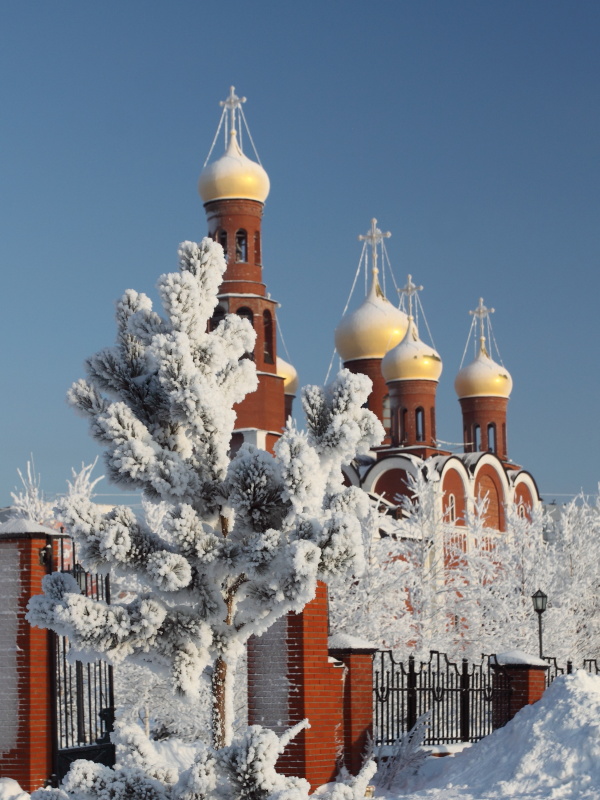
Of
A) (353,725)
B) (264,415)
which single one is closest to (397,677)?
(353,725)

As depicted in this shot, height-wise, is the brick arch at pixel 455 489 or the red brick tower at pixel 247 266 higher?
the red brick tower at pixel 247 266

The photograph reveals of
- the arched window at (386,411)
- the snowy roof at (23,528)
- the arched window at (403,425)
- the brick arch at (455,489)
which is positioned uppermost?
the arched window at (386,411)

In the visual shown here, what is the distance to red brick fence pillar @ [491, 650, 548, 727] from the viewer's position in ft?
42.4

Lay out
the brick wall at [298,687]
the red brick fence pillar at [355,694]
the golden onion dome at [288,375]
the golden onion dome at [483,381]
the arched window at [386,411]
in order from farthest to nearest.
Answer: the golden onion dome at [483,381] < the arched window at [386,411] < the golden onion dome at [288,375] < the red brick fence pillar at [355,694] < the brick wall at [298,687]

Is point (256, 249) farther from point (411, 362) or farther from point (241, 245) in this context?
point (411, 362)

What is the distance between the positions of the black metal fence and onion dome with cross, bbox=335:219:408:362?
84.3 feet

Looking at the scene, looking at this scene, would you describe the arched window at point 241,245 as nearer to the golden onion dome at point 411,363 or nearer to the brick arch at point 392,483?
the golden onion dome at point 411,363

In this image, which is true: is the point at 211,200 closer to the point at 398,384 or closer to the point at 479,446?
the point at 398,384

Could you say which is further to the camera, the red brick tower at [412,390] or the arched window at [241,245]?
the red brick tower at [412,390]

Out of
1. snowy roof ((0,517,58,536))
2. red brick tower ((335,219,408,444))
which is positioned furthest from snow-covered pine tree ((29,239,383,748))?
red brick tower ((335,219,408,444))

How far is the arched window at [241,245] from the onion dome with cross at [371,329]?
7.56 meters

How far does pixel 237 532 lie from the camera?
26.3 feet

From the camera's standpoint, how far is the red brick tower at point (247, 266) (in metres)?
32.8

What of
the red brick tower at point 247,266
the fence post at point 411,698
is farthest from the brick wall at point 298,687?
the red brick tower at point 247,266
